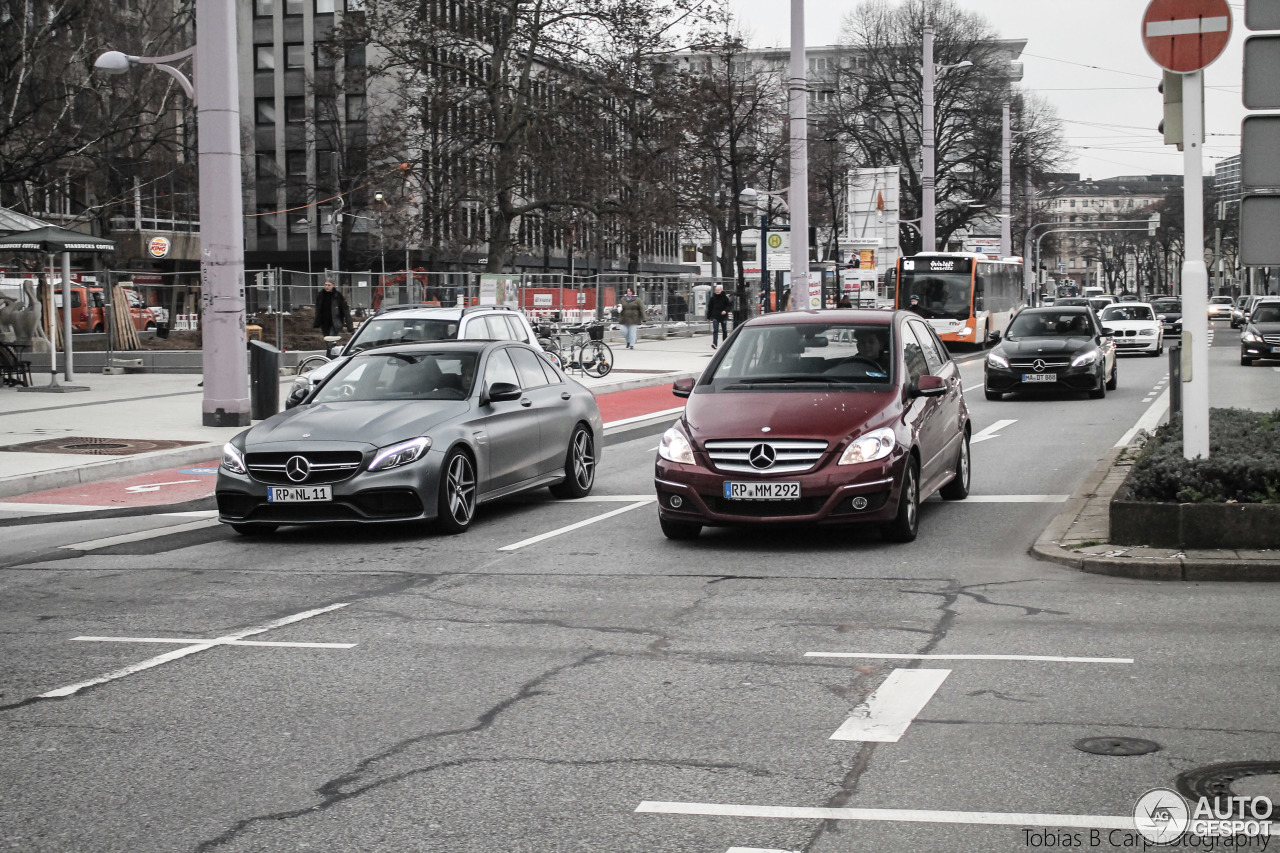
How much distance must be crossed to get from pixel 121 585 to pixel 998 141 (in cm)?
6891

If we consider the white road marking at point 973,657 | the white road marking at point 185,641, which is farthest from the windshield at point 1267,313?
the white road marking at point 185,641

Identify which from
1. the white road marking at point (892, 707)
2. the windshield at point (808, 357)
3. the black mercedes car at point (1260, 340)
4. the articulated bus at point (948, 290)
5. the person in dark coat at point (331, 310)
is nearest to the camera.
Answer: the white road marking at point (892, 707)

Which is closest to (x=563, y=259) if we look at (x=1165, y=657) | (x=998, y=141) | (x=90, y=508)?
(x=998, y=141)

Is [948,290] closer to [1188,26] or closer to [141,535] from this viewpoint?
[1188,26]

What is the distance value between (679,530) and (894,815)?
19.9 ft

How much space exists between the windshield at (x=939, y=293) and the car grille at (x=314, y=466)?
1517 inches

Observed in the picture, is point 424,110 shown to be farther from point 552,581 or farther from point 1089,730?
point 1089,730

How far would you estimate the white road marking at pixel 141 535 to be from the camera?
35.6 feet

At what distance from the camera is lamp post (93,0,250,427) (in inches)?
744

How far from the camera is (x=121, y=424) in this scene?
1948 centimetres

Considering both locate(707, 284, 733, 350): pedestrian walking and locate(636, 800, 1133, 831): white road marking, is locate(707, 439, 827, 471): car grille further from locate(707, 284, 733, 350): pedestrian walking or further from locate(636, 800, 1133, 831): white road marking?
locate(707, 284, 733, 350): pedestrian walking

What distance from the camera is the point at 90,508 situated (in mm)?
12867

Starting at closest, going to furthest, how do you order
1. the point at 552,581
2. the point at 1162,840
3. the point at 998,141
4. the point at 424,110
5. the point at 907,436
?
the point at 1162,840, the point at 552,581, the point at 907,436, the point at 424,110, the point at 998,141

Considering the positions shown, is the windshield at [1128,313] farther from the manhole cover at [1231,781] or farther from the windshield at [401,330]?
the manhole cover at [1231,781]
